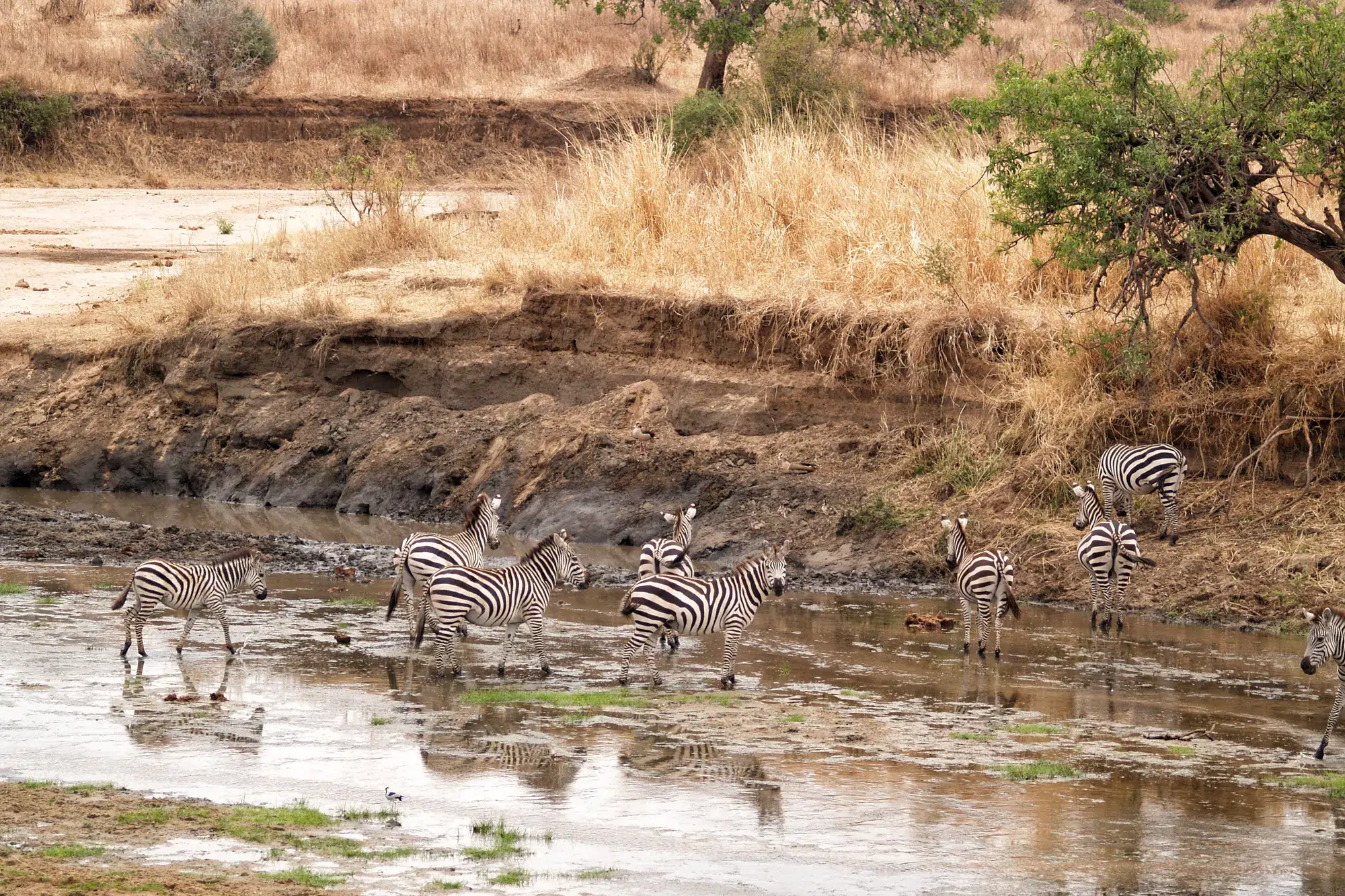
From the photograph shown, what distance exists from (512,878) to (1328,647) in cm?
610

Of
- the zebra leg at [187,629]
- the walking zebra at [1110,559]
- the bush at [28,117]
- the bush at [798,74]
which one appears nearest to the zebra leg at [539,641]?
the zebra leg at [187,629]

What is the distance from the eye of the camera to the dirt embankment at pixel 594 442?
16.6 meters

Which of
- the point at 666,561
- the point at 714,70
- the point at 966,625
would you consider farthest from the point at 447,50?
the point at 966,625

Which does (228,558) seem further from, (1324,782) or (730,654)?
(1324,782)

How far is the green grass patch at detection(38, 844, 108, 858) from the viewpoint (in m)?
7.48

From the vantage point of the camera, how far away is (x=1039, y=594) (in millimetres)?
16203

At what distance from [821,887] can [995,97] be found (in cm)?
1005

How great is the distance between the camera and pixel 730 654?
12.0 meters

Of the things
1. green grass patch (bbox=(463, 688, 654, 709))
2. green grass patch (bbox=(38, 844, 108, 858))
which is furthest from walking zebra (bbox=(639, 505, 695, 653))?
green grass patch (bbox=(38, 844, 108, 858))

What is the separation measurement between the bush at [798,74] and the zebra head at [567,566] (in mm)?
18489

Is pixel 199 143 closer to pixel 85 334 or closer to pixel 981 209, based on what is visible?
pixel 85 334

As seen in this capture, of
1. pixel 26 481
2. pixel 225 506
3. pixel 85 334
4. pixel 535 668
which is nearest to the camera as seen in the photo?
pixel 535 668

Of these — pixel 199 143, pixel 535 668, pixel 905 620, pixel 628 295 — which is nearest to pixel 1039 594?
pixel 905 620

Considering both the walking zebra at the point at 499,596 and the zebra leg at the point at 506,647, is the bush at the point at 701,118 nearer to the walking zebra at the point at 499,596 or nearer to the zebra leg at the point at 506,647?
the walking zebra at the point at 499,596
